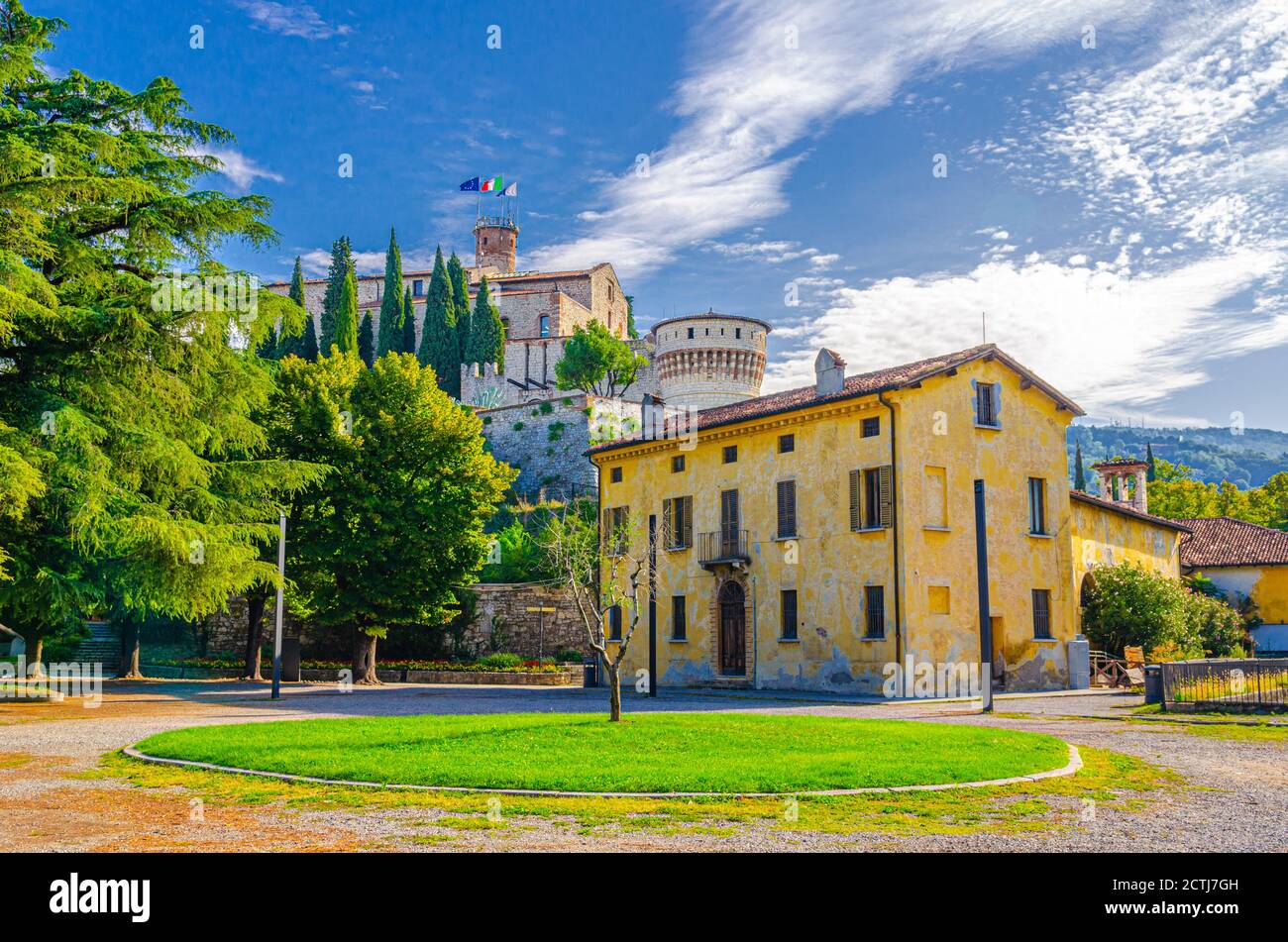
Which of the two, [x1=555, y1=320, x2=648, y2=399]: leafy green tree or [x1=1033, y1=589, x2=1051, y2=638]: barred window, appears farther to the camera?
[x1=555, y1=320, x2=648, y2=399]: leafy green tree

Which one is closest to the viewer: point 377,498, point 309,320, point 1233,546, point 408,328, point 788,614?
point 788,614

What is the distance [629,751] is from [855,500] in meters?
18.8

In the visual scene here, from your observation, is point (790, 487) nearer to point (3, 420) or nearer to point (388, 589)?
point (388, 589)

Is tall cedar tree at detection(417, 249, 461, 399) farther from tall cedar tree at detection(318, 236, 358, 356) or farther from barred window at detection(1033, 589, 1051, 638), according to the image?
barred window at detection(1033, 589, 1051, 638)

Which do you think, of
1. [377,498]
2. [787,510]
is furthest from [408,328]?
[787,510]

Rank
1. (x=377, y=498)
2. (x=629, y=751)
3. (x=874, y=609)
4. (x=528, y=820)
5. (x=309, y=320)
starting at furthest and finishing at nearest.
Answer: (x=309, y=320) → (x=377, y=498) → (x=874, y=609) → (x=629, y=751) → (x=528, y=820)

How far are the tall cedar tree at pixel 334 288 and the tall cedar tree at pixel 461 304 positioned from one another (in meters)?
9.66

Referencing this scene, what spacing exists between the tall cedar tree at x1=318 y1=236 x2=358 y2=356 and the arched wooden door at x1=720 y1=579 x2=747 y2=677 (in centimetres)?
6674

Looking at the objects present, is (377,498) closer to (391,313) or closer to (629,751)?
(629,751)

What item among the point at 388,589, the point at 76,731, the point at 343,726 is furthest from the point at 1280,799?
the point at 388,589

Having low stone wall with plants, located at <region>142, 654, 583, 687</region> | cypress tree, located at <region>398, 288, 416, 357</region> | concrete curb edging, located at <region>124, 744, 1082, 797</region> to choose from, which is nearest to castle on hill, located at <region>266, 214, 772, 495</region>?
cypress tree, located at <region>398, 288, 416, 357</region>

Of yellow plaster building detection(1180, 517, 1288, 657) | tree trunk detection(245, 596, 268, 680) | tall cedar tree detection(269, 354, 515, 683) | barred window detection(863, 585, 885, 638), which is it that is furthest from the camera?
yellow plaster building detection(1180, 517, 1288, 657)

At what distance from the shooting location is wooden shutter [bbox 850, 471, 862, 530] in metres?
30.6

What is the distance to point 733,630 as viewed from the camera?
3441 centimetres
